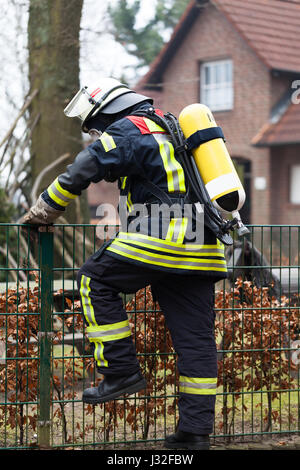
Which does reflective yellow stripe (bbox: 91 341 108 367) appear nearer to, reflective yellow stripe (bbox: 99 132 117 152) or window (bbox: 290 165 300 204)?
reflective yellow stripe (bbox: 99 132 117 152)

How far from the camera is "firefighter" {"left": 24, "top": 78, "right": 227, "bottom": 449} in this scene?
3779mm

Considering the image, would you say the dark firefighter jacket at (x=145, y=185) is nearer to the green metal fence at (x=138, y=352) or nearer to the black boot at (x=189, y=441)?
the green metal fence at (x=138, y=352)

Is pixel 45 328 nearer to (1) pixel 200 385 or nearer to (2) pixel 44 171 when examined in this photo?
(1) pixel 200 385

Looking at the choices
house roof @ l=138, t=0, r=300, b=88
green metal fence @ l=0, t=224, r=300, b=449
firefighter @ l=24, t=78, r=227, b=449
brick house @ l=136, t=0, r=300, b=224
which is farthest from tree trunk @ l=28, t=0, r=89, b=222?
house roof @ l=138, t=0, r=300, b=88

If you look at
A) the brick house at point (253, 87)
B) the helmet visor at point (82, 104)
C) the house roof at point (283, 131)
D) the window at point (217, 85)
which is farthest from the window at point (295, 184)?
the helmet visor at point (82, 104)

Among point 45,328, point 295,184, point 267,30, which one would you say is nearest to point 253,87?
point 267,30

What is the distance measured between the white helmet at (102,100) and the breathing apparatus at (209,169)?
0.28 metres

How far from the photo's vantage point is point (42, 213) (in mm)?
3955

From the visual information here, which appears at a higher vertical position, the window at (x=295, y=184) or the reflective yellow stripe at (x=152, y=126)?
the window at (x=295, y=184)

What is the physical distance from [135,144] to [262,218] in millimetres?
16934

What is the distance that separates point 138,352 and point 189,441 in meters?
0.73

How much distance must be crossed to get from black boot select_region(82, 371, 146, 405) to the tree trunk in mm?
4824

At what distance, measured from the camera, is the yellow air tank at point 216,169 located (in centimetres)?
380

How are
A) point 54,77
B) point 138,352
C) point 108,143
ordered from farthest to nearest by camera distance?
point 54,77
point 138,352
point 108,143
